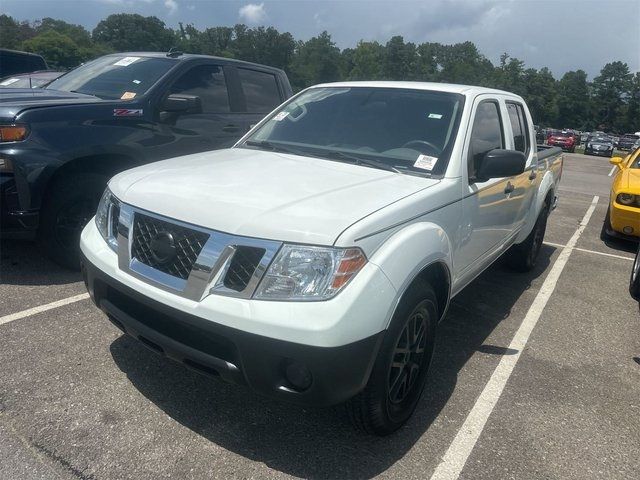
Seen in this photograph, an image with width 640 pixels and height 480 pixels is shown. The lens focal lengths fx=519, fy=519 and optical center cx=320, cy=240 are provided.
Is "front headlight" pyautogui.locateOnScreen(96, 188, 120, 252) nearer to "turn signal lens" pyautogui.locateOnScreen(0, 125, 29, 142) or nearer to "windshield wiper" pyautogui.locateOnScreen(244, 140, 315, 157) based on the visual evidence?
"windshield wiper" pyautogui.locateOnScreen(244, 140, 315, 157)

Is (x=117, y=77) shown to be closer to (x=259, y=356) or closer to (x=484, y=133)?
(x=484, y=133)

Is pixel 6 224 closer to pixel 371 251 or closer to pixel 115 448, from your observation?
pixel 115 448

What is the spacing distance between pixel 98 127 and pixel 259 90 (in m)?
2.28

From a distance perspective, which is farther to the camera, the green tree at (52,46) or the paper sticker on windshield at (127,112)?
the green tree at (52,46)

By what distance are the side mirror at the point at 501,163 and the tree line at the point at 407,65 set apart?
96.9 meters

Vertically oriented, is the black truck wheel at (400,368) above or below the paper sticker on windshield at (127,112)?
below

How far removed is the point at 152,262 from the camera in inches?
96.5

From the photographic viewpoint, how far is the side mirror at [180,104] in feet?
15.2

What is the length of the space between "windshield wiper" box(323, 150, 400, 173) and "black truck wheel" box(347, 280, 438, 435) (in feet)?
2.73

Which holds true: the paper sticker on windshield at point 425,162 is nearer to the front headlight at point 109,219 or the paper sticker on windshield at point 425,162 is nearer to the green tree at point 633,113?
the front headlight at point 109,219

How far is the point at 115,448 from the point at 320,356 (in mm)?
1135

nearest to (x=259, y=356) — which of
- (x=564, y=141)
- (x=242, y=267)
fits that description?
(x=242, y=267)

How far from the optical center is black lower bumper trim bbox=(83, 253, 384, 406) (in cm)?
208

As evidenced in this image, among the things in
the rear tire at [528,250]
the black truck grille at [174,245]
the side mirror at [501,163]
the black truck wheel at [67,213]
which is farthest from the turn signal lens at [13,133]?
the rear tire at [528,250]
